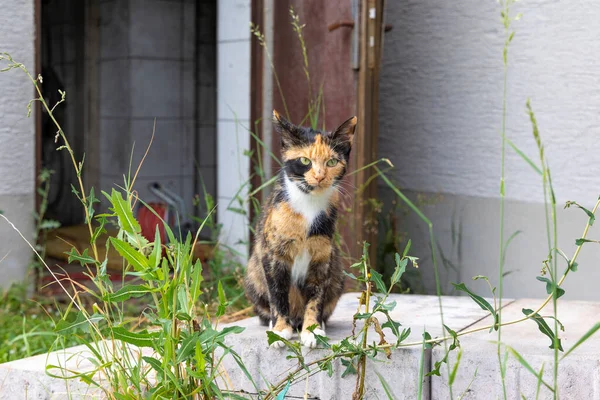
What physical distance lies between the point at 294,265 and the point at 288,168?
12.3 inches

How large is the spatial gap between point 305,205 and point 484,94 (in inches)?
92.3

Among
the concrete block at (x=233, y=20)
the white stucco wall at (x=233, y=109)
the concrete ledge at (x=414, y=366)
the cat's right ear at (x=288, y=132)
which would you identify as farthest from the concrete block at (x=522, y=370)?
the concrete block at (x=233, y=20)

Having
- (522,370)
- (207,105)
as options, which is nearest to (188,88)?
(207,105)

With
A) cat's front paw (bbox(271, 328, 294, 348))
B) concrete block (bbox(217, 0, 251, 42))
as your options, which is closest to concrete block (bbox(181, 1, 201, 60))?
concrete block (bbox(217, 0, 251, 42))

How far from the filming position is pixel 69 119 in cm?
766

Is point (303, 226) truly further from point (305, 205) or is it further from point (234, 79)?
point (234, 79)

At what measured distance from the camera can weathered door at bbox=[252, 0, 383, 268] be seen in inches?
165

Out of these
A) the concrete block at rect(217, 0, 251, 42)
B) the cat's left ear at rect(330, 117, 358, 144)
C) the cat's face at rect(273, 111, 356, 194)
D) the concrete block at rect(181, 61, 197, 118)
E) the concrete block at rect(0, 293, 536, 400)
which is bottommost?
the concrete block at rect(0, 293, 536, 400)

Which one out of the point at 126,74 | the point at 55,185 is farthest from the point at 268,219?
the point at 55,185

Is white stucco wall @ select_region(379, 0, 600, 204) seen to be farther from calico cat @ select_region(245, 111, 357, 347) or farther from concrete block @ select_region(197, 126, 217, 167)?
concrete block @ select_region(197, 126, 217, 167)

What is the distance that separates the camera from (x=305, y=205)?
2.57 metres

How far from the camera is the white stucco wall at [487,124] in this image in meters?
4.09

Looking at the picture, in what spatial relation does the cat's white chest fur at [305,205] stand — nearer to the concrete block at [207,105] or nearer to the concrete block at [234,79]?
the concrete block at [234,79]

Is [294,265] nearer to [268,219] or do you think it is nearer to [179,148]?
Result: [268,219]
